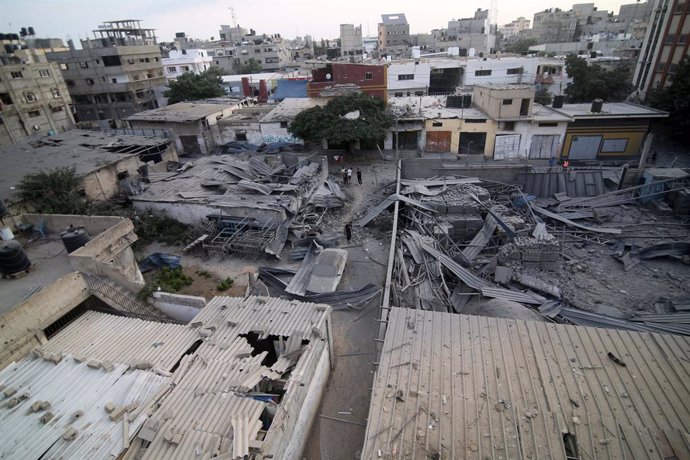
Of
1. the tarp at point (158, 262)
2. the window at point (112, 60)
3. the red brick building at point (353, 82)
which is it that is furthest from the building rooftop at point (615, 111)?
the window at point (112, 60)

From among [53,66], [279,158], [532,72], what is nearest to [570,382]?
[279,158]

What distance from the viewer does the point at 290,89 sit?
44156mm

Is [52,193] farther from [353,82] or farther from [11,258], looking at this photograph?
[353,82]

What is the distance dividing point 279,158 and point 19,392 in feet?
66.1

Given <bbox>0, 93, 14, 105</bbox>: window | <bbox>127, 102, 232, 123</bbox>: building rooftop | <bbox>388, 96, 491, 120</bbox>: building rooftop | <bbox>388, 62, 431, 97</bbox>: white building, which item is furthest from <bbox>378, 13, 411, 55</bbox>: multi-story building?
<bbox>0, 93, 14, 105</bbox>: window

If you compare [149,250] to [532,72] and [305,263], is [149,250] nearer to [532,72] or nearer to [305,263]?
[305,263]

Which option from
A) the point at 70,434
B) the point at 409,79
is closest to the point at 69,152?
the point at 70,434

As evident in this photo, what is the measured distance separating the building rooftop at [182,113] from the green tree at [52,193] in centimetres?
1459

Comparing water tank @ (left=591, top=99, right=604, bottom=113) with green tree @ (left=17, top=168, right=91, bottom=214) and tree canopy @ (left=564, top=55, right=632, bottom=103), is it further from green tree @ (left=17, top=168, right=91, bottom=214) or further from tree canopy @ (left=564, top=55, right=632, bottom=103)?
green tree @ (left=17, top=168, right=91, bottom=214)

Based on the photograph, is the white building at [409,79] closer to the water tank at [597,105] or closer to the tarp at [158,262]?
the water tank at [597,105]

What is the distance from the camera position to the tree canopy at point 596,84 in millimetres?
35406

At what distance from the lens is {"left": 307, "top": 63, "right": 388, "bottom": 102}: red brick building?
31312mm

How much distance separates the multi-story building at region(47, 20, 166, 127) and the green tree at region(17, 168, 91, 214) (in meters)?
30.6

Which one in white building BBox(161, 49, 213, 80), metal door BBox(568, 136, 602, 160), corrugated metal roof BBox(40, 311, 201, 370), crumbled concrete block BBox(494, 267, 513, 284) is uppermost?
white building BBox(161, 49, 213, 80)
